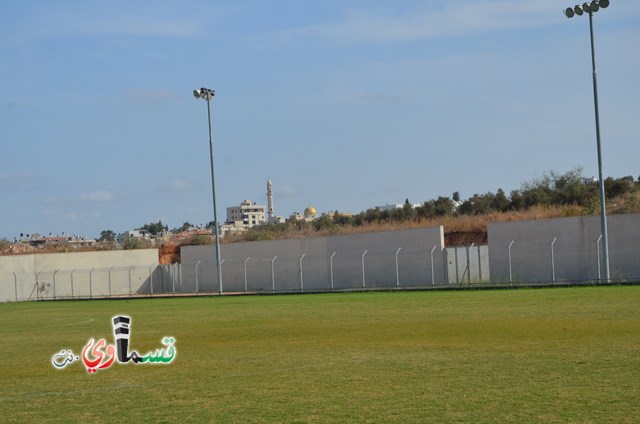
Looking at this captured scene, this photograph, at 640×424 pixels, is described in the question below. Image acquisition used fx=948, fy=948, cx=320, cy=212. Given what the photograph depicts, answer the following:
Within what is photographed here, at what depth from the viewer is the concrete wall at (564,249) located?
157 feet

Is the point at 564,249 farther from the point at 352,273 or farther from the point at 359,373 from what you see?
the point at 359,373

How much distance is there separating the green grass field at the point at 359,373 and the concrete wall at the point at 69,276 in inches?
1639

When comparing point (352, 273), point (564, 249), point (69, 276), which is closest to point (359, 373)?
point (564, 249)

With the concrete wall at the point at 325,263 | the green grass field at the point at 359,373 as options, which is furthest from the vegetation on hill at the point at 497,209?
the green grass field at the point at 359,373

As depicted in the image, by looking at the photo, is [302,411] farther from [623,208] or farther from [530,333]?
[623,208]

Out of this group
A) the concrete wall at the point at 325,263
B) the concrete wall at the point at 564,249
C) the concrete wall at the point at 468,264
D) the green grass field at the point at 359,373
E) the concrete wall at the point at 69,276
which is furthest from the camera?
the concrete wall at the point at 69,276

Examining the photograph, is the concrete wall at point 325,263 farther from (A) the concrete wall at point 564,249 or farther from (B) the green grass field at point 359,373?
(B) the green grass field at point 359,373

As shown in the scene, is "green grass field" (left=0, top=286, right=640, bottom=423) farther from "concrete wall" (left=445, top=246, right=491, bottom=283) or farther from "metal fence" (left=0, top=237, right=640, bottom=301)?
"concrete wall" (left=445, top=246, right=491, bottom=283)

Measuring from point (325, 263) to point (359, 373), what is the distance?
4641 cm

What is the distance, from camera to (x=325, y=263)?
6216cm

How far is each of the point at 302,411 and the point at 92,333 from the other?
1748cm

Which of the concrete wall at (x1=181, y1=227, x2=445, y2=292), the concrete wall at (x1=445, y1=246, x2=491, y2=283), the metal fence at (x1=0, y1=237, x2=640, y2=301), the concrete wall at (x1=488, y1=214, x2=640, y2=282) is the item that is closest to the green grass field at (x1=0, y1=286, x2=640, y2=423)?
the concrete wall at (x1=488, y1=214, x2=640, y2=282)

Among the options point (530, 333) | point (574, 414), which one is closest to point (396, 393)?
point (574, 414)

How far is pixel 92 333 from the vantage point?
2830 cm
